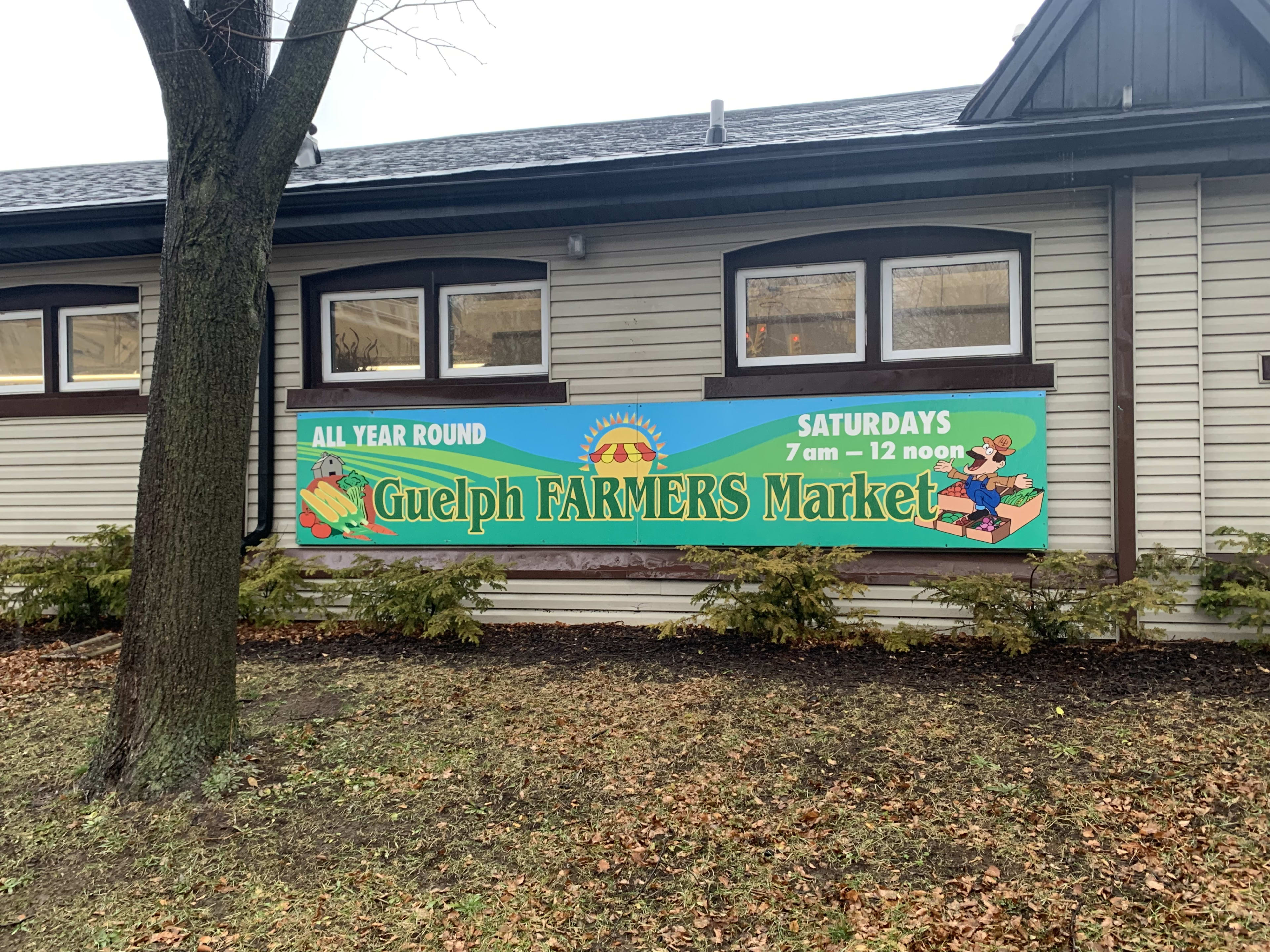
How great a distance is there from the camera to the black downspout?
24.3ft

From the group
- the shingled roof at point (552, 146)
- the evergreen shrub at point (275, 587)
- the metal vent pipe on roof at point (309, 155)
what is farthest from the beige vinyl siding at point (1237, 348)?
the metal vent pipe on roof at point (309, 155)

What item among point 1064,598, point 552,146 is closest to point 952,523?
point 1064,598

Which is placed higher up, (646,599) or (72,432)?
(72,432)

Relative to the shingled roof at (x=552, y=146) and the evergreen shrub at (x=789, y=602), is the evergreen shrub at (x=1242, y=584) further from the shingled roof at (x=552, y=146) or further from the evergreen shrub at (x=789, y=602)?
the shingled roof at (x=552, y=146)

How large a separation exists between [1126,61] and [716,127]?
319 centimetres

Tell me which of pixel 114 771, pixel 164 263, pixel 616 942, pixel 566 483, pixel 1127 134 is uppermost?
pixel 1127 134

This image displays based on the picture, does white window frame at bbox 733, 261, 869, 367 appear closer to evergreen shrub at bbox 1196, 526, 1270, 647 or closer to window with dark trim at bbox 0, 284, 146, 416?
evergreen shrub at bbox 1196, 526, 1270, 647

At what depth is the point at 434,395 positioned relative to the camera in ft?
23.4

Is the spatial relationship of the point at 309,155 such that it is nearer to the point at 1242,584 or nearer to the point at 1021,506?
the point at 1021,506

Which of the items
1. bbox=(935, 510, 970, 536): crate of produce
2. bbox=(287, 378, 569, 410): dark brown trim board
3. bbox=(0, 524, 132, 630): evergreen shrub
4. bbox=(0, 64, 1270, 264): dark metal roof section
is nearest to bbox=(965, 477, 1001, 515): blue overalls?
bbox=(935, 510, 970, 536): crate of produce

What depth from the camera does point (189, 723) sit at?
3844mm

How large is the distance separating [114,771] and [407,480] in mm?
3721

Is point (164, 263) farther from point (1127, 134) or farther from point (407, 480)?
point (1127, 134)

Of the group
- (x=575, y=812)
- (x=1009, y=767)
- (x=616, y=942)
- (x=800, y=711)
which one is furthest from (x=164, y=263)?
(x=1009, y=767)
